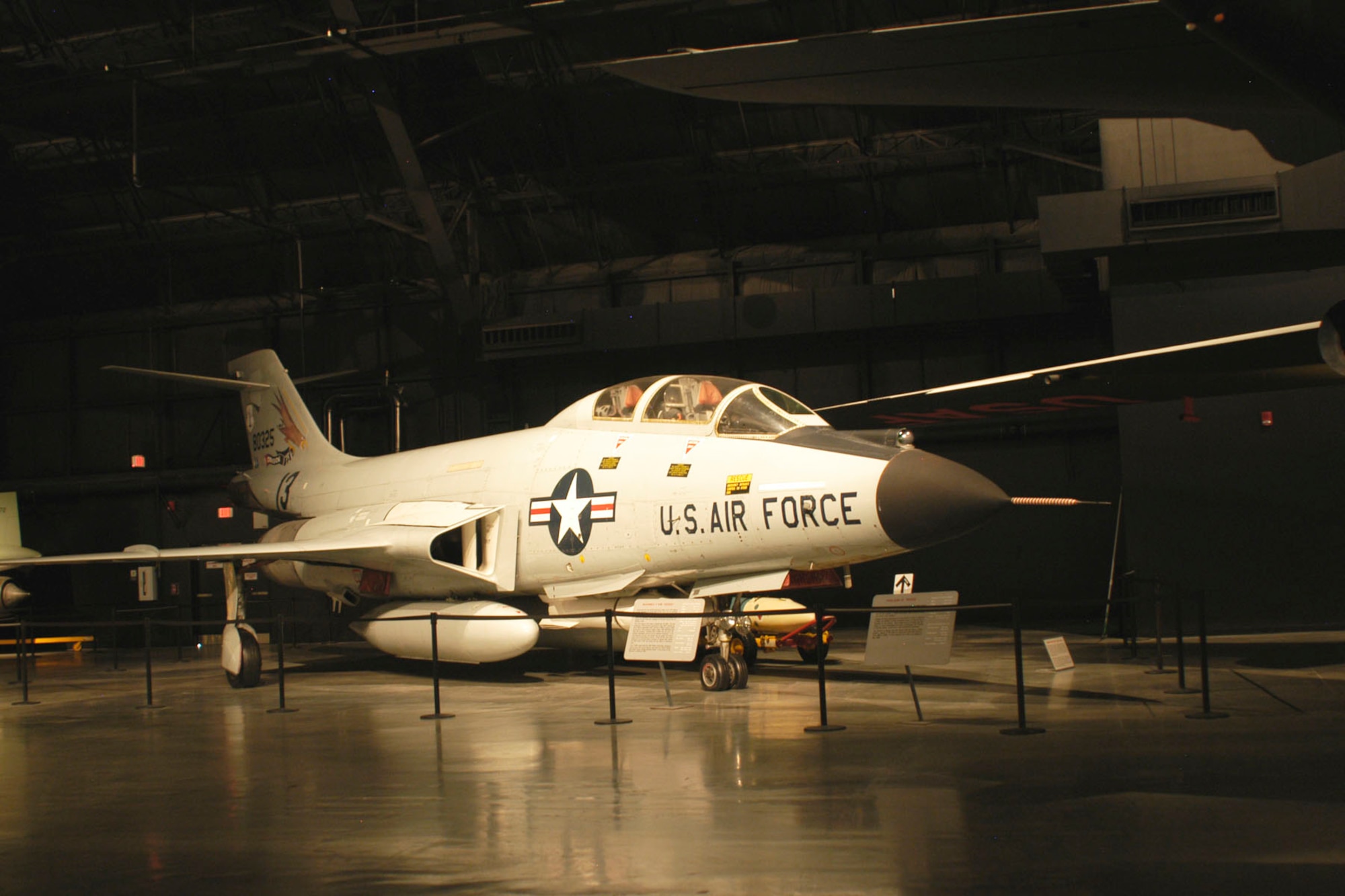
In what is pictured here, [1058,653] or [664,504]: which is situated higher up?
[664,504]

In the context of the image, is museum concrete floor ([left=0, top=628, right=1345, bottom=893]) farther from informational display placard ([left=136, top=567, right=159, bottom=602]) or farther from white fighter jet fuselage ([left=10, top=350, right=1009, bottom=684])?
informational display placard ([left=136, top=567, right=159, bottom=602])

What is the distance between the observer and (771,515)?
30.3 ft

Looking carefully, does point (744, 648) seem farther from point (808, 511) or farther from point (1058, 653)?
point (1058, 653)

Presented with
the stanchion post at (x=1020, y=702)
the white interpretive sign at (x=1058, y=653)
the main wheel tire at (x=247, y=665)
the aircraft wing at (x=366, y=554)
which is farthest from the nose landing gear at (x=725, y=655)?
the main wheel tire at (x=247, y=665)

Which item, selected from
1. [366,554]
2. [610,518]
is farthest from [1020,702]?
[366,554]

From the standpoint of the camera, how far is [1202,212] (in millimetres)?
11039

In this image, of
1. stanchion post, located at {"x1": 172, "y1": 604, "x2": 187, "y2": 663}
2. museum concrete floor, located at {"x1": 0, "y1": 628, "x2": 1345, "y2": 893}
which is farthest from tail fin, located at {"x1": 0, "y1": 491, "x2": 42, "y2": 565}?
museum concrete floor, located at {"x1": 0, "y1": 628, "x2": 1345, "y2": 893}

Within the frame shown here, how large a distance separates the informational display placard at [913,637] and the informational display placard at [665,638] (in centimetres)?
147

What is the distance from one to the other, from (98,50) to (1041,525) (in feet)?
53.5

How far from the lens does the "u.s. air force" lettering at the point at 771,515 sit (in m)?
8.84

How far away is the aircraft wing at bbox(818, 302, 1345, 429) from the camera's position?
8344 mm

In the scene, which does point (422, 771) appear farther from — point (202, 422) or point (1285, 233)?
point (202, 422)

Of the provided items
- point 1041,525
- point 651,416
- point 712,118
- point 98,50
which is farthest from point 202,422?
point 1041,525

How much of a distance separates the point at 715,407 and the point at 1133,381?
377 cm
